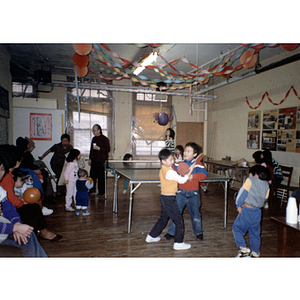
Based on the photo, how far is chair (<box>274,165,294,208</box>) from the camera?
4.65 m

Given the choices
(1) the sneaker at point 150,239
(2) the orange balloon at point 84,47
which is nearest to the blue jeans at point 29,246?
(1) the sneaker at point 150,239

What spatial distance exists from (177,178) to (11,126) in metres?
4.11

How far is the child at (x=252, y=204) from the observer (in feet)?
8.01

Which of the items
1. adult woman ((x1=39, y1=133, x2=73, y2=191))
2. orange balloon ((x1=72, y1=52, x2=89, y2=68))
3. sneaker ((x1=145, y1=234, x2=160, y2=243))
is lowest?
sneaker ((x1=145, y1=234, x2=160, y2=243))

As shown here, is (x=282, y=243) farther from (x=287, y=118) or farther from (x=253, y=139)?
(x=253, y=139)

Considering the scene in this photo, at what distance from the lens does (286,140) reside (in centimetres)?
512

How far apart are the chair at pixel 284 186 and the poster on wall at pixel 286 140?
451mm

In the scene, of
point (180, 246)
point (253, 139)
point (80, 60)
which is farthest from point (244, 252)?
point (253, 139)

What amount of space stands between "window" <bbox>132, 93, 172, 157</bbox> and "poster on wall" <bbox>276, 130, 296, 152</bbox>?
12.4 ft

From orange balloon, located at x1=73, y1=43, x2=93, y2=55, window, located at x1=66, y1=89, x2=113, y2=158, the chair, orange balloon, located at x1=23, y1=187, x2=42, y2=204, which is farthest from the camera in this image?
window, located at x1=66, y1=89, x2=113, y2=158

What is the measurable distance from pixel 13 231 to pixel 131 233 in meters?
1.68

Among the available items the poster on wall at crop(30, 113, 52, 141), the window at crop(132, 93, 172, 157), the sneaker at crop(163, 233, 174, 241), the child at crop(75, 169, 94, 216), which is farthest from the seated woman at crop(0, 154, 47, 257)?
the window at crop(132, 93, 172, 157)

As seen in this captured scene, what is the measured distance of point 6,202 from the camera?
193 centimetres

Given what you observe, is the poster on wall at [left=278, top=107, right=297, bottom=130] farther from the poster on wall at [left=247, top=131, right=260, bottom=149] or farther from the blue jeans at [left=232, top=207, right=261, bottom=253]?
the blue jeans at [left=232, top=207, right=261, bottom=253]
